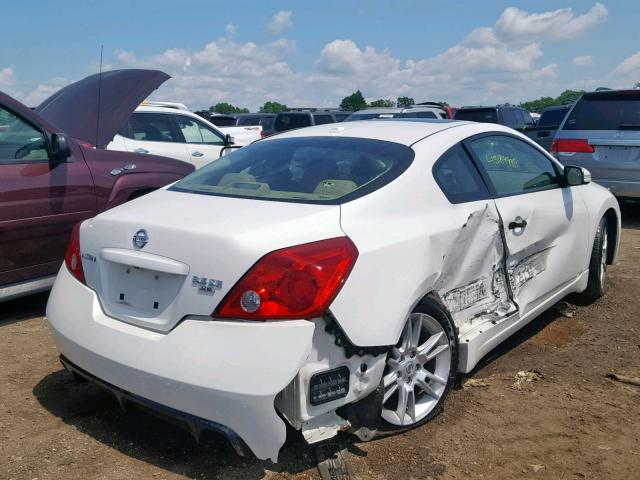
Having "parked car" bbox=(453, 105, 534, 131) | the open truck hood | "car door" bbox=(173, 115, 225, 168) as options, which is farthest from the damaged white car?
"parked car" bbox=(453, 105, 534, 131)

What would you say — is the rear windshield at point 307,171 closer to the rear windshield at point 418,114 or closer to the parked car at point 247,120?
the rear windshield at point 418,114

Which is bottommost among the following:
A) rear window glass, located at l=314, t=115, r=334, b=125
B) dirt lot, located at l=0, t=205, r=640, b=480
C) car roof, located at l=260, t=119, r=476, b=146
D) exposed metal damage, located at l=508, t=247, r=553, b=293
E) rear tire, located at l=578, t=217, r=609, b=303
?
dirt lot, located at l=0, t=205, r=640, b=480

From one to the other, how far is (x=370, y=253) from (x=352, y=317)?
0.97 feet

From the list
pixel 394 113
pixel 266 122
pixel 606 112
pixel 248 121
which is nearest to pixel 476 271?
pixel 606 112

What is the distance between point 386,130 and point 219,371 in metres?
1.89

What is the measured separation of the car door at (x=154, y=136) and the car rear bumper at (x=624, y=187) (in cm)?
569

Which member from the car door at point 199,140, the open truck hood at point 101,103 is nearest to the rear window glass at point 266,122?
the car door at point 199,140

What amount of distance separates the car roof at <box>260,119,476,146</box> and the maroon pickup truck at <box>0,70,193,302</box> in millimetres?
1856

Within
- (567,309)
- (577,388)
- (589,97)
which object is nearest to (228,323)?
(577,388)

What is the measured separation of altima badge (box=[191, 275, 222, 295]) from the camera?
8.58 feet

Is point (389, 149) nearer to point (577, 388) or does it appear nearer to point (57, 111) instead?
point (577, 388)

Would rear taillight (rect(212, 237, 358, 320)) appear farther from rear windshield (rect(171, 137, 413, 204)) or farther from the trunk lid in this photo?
rear windshield (rect(171, 137, 413, 204))

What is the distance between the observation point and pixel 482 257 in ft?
11.8

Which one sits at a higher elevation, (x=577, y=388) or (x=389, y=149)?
(x=389, y=149)
